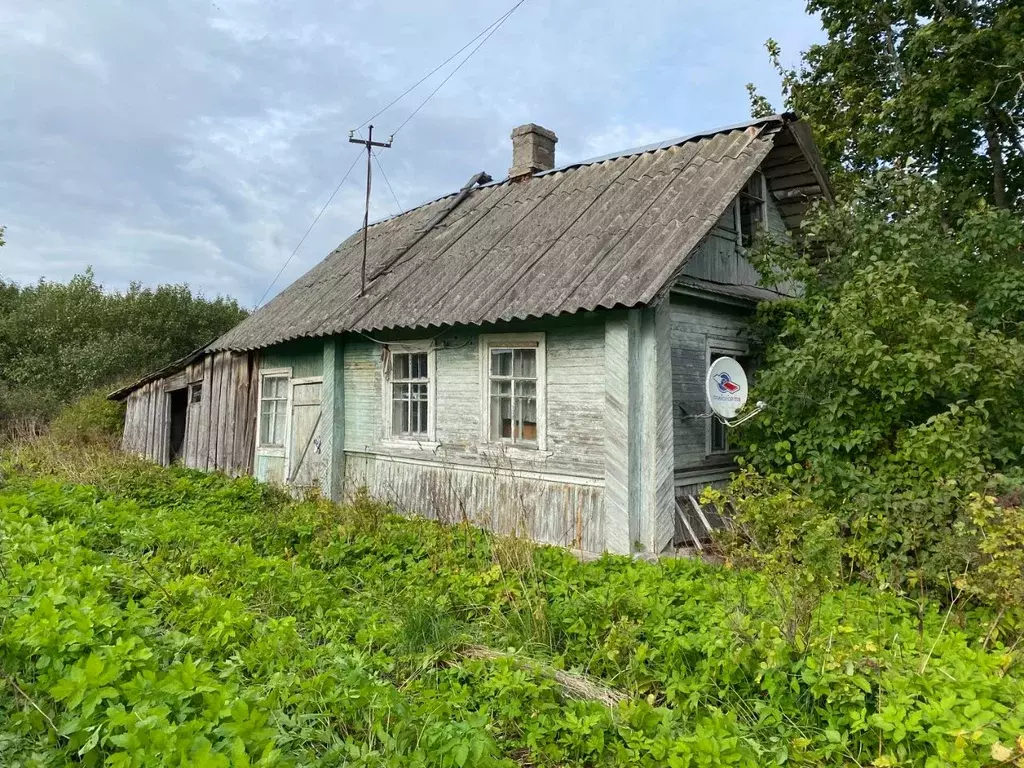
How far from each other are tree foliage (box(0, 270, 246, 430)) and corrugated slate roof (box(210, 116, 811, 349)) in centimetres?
1389

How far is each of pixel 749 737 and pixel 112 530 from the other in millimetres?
6023

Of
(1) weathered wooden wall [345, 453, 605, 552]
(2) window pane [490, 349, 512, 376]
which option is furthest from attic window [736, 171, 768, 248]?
(1) weathered wooden wall [345, 453, 605, 552]

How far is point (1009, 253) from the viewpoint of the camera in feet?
23.6

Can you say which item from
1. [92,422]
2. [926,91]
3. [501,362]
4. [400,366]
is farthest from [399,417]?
[92,422]

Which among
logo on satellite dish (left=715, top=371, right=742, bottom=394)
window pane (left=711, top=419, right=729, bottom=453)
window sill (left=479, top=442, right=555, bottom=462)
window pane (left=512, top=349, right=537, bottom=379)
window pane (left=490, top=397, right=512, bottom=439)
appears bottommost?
window sill (left=479, top=442, right=555, bottom=462)

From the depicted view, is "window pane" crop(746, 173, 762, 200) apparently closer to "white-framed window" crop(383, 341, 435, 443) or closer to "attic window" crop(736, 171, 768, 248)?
"attic window" crop(736, 171, 768, 248)

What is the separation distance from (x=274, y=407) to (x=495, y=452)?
593 centimetres

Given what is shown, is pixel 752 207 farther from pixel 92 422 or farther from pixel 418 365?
pixel 92 422

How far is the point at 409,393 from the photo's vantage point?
9109 millimetres

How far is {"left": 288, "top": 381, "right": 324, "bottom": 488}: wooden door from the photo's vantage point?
10.6 meters

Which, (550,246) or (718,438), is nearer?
(718,438)

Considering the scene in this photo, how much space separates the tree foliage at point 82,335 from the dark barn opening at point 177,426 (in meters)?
6.41

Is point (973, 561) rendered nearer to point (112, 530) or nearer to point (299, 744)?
point (299, 744)

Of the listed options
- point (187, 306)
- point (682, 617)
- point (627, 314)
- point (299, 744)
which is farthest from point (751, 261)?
point (187, 306)
